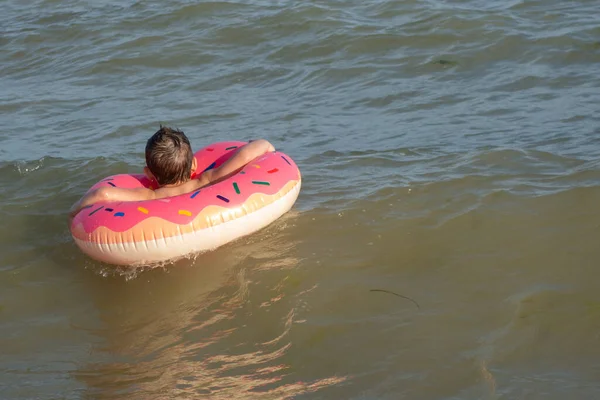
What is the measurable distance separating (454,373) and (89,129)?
16.5 feet

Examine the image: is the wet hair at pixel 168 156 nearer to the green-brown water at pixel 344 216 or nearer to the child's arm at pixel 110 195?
the child's arm at pixel 110 195

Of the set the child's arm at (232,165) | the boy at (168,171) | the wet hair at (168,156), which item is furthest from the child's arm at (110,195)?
the child's arm at (232,165)

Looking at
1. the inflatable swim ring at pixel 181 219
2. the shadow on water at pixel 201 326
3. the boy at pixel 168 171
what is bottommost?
the shadow on water at pixel 201 326

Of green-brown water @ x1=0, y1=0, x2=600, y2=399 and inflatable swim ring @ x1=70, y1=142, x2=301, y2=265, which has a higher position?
inflatable swim ring @ x1=70, y1=142, x2=301, y2=265

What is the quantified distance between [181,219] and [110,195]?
55 centimetres

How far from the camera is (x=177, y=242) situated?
186 inches

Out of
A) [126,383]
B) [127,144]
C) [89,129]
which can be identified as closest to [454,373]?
[126,383]

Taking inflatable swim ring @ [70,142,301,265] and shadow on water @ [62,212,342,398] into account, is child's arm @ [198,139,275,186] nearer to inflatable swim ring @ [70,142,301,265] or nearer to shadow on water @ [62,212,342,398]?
inflatable swim ring @ [70,142,301,265]

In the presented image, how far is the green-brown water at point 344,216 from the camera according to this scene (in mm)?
3768

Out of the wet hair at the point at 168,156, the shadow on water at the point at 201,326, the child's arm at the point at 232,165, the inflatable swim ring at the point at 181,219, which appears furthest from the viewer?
the child's arm at the point at 232,165

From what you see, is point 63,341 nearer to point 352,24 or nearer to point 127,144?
point 127,144

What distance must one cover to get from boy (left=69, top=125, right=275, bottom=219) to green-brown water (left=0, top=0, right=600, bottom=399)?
0.45 m

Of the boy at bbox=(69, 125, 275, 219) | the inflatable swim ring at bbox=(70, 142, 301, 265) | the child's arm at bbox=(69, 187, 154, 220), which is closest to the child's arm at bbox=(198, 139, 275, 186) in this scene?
the boy at bbox=(69, 125, 275, 219)

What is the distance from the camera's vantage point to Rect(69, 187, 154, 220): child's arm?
195 inches
